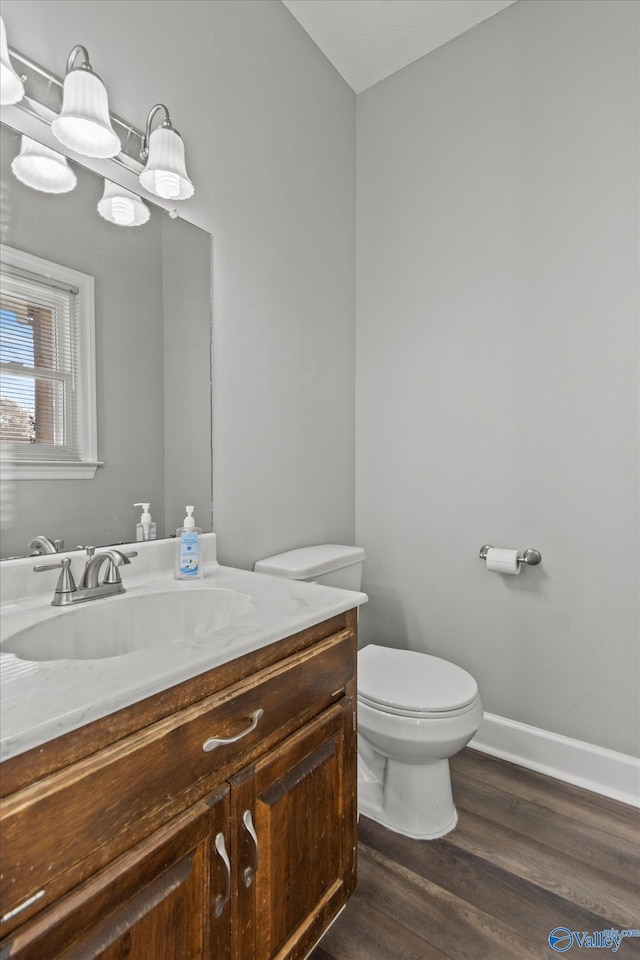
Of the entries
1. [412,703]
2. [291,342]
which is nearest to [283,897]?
[412,703]

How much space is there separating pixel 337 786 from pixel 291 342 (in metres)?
1.47

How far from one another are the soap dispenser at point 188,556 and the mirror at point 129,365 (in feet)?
0.31

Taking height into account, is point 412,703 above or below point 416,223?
below

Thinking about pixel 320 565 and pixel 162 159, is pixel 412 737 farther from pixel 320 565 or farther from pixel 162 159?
pixel 162 159

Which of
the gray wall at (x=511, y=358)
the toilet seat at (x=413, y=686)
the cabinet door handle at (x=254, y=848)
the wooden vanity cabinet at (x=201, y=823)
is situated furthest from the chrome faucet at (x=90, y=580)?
the gray wall at (x=511, y=358)

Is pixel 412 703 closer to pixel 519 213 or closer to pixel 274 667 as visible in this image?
pixel 274 667

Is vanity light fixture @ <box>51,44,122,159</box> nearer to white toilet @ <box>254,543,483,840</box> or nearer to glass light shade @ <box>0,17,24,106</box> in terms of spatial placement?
glass light shade @ <box>0,17,24,106</box>

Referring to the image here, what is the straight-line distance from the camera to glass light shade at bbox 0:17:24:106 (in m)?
1.02

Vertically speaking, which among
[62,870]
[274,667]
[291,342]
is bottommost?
[62,870]

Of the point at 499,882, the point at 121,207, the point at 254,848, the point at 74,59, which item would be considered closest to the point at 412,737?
the point at 499,882

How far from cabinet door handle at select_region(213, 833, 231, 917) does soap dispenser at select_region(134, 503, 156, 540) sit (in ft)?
2.50

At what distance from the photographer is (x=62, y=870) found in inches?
23.8

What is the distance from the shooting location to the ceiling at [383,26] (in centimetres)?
187

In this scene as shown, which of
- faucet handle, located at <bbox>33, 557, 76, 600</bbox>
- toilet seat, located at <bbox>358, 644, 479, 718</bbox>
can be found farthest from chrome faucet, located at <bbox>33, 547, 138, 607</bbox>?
toilet seat, located at <bbox>358, 644, 479, 718</bbox>
